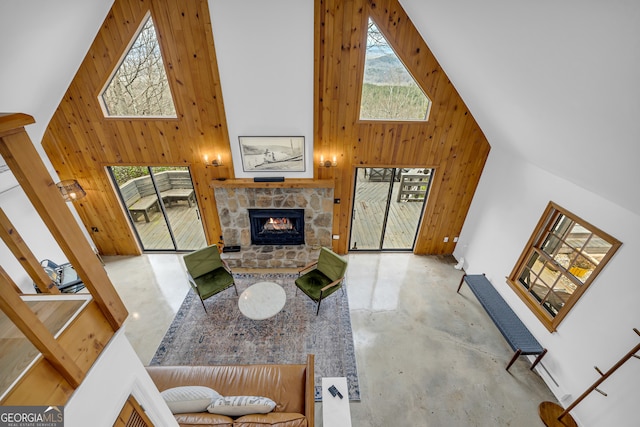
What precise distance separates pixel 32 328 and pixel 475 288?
5345mm

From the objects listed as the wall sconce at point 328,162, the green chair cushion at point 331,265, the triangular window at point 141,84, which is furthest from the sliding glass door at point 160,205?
the green chair cushion at point 331,265

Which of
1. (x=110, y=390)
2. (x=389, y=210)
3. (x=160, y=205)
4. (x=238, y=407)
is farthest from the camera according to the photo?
(x=389, y=210)

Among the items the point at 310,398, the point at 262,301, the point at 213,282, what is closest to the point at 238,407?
the point at 310,398

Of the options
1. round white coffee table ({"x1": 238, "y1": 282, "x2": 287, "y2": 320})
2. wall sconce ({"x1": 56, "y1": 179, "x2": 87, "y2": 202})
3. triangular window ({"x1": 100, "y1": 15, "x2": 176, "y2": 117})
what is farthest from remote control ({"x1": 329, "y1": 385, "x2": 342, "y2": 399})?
wall sconce ({"x1": 56, "y1": 179, "x2": 87, "y2": 202})

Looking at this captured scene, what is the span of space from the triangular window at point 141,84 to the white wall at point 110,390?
13.7 ft

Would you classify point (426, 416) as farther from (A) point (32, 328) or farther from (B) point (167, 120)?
(B) point (167, 120)

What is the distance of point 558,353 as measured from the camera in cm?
354

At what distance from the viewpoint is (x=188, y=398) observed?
107 inches

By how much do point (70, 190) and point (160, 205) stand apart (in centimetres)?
136

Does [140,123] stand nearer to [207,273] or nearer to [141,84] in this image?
[141,84]

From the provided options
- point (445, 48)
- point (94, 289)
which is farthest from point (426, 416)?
point (445, 48)

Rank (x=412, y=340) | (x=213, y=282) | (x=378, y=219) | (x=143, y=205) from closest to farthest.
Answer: (x=412, y=340) → (x=213, y=282) → (x=143, y=205) → (x=378, y=219)

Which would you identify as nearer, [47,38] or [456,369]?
[47,38]

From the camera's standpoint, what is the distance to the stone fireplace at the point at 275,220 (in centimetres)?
522
